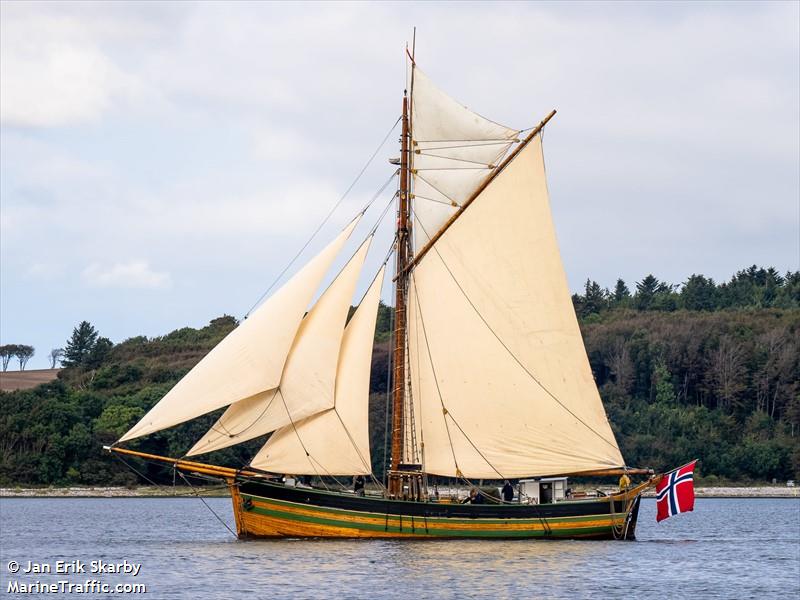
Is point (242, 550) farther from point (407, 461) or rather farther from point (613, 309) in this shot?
point (613, 309)

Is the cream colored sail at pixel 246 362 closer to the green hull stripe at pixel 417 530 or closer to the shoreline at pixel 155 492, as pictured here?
the green hull stripe at pixel 417 530

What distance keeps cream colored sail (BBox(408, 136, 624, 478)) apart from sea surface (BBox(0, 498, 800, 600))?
3403 millimetres

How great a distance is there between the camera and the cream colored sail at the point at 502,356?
5153 centimetres

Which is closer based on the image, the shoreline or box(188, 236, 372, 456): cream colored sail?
box(188, 236, 372, 456): cream colored sail

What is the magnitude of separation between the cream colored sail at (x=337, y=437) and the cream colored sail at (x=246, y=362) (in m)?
2.58

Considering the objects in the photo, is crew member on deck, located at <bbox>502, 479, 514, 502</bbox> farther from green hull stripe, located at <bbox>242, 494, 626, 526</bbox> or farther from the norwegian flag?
the norwegian flag

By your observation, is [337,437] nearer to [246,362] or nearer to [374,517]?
[374,517]

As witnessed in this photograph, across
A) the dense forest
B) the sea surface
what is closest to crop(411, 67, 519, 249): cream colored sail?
the sea surface

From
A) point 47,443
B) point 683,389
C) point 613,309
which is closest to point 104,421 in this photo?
point 47,443

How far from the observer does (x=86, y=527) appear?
218ft

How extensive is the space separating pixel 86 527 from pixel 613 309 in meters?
114

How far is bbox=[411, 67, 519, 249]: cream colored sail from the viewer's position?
53.1 meters

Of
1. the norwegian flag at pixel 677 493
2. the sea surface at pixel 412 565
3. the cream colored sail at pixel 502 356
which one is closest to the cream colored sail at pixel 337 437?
the cream colored sail at pixel 502 356

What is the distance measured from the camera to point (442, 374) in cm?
5188
